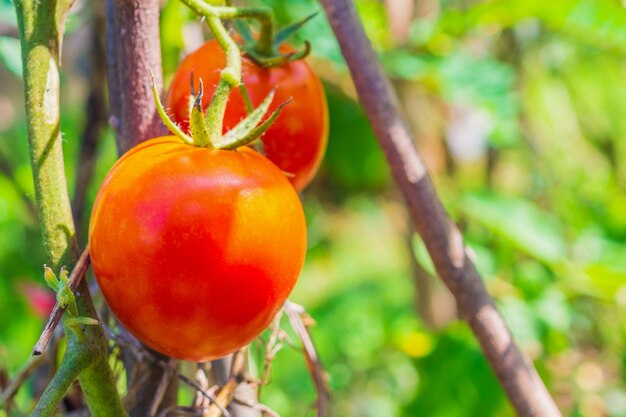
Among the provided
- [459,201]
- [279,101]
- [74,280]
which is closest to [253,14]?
[279,101]

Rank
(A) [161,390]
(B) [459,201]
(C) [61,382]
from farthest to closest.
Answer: (B) [459,201]
(A) [161,390]
(C) [61,382]

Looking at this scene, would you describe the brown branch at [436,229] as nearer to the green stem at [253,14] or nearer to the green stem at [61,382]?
the green stem at [253,14]

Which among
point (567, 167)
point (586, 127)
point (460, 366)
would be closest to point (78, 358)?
point (460, 366)

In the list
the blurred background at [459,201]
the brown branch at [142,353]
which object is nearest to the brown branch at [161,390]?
the brown branch at [142,353]

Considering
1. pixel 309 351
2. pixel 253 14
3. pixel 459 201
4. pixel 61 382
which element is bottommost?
pixel 459 201

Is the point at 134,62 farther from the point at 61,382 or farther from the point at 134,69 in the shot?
the point at 61,382

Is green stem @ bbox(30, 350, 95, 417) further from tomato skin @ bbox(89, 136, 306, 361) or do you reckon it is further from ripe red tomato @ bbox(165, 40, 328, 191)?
ripe red tomato @ bbox(165, 40, 328, 191)

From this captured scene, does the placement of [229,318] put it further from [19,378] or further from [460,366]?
→ [460,366]
